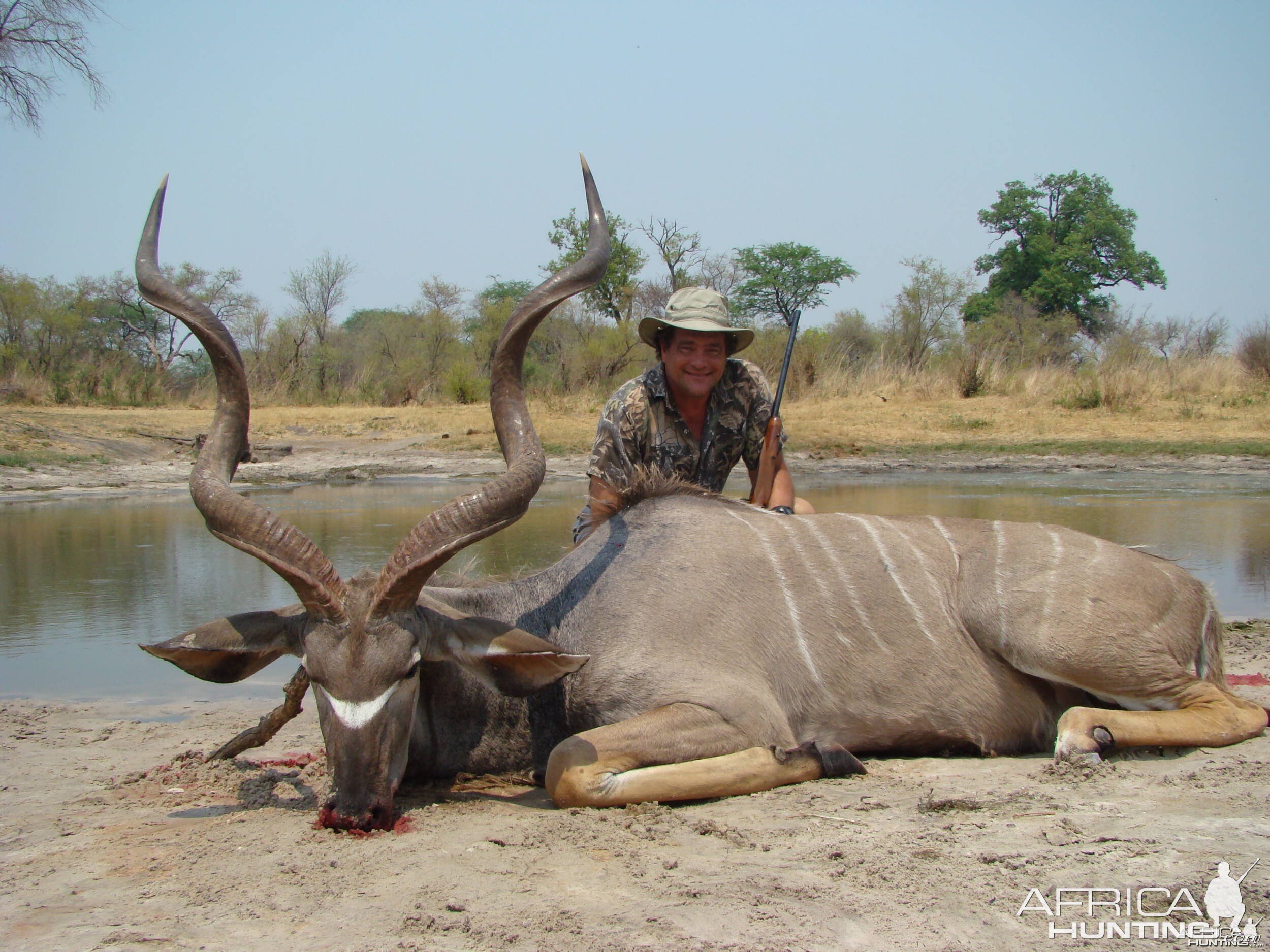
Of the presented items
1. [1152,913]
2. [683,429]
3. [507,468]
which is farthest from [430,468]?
[1152,913]

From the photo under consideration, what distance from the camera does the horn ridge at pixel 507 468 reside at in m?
3.45

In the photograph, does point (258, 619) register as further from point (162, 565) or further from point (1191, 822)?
point (162, 565)

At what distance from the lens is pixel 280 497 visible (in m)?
12.8

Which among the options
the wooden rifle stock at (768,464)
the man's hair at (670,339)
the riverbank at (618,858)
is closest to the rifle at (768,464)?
the wooden rifle stock at (768,464)

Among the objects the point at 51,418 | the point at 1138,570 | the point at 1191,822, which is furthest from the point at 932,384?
the point at 1191,822

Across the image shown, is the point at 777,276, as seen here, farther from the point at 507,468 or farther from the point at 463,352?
the point at 507,468

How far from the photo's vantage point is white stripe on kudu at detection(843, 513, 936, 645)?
4.27 meters

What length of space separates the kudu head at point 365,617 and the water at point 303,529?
118 cm

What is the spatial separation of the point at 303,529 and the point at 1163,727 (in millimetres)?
7442

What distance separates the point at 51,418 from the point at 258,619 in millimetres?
15976

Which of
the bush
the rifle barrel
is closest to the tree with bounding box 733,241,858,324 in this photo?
the bush

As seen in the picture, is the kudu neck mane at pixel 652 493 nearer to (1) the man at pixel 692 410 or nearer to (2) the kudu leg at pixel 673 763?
(1) the man at pixel 692 410

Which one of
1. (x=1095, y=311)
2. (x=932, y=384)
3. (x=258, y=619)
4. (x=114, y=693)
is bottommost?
(x=114, y=693)

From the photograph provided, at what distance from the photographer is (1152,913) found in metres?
2.43
